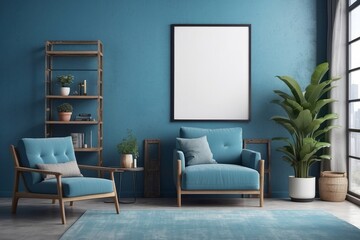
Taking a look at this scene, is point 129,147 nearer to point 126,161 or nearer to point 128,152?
point 128,152

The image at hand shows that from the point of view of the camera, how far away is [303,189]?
680 centimetres

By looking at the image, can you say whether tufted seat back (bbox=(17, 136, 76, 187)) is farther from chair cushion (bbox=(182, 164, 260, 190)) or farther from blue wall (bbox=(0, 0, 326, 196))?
chair cushion (bbox=(182, 164, 260, 190))

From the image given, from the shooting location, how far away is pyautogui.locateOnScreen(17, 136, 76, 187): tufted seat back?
5742 mm

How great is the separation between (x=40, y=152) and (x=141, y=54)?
80.4 inches

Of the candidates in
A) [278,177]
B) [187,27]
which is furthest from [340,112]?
[187,27]

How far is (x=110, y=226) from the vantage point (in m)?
5.14

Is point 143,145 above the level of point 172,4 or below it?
below

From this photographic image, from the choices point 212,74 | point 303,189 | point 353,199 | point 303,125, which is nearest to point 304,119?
point 303,125

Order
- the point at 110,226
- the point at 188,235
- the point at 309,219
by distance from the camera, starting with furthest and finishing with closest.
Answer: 1. the point at 309,219
2. the point at 110,226
3. the point at 188,235

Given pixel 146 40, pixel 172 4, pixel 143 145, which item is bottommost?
pixel 143 145

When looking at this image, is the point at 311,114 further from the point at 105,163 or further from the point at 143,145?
the point at 105,163

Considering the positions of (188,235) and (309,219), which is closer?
(188,235)

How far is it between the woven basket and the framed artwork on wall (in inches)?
50.7

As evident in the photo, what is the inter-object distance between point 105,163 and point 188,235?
2765mm
